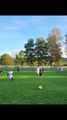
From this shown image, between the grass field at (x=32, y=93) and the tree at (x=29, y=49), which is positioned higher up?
the tree at (x=29, y=49)

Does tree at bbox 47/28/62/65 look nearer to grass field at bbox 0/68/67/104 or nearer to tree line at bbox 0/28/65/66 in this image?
tree line at bbox 0/28/65/66

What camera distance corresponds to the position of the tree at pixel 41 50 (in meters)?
39.9

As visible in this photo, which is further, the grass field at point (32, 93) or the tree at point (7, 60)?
the tree at point (7, 60)

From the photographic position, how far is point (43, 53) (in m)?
40.7

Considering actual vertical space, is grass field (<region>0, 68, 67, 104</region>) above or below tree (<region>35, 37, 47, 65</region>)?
below

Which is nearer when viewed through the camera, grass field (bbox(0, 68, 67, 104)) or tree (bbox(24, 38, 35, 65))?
grass field (bbox(0, 68, 67, 104))

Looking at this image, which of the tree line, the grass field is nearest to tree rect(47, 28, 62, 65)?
the tree line

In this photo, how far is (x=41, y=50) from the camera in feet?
135

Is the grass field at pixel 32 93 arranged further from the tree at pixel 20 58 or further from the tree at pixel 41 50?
the tree at pixel 20 58

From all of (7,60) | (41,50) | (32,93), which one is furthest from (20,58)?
(32,93)

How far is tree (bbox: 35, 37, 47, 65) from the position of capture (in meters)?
39.9

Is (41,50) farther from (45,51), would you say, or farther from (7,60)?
(7,60)

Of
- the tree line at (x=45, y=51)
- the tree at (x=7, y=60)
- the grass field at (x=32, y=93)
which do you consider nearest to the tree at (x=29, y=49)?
the tree line at (x=45, y=51)
